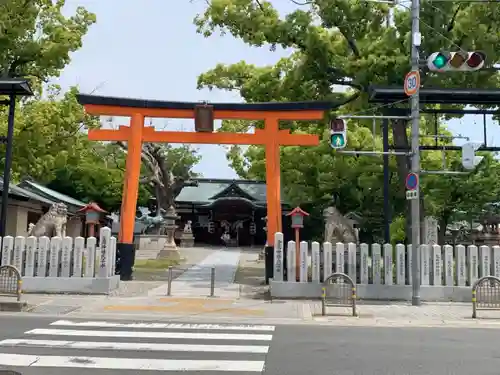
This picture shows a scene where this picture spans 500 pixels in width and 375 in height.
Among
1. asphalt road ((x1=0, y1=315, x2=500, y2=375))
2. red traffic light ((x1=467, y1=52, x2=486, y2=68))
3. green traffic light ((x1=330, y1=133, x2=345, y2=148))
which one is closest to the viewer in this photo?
asphalt road ((x1=0, y1=315, x2=500, y2=375))

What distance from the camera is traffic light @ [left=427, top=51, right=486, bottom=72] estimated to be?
1323cm

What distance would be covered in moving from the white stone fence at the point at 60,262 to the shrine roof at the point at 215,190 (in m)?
30.9

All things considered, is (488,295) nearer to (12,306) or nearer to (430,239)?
(430,239)

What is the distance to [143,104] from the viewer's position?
17.3 meters

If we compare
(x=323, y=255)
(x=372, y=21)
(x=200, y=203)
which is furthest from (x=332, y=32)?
(x=200, y=203)

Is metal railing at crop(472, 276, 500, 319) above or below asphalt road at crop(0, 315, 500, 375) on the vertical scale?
above

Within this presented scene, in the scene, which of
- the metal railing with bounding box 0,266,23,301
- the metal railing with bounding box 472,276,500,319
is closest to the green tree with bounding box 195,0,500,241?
the metal railing with bounding box 472,276,500,319

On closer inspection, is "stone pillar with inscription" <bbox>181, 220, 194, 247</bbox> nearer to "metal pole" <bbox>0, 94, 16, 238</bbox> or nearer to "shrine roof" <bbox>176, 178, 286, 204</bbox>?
"shrine roof" <bbox>176, 178, 286, 204</bbox>

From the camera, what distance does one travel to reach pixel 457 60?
13.3 m

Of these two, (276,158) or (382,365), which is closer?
(382,365)

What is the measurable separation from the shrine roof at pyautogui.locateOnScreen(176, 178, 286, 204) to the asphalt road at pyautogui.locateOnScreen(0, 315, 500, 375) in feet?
116

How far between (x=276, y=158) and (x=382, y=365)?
10616 millimetres

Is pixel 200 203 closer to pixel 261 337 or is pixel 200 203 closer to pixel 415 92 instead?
Answer: pixel 415 92

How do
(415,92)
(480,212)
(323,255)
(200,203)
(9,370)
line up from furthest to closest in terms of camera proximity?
(200,203) → (480,212) → (323,255) → (415,92) → (9,370)
